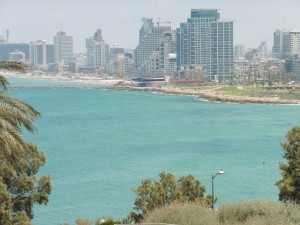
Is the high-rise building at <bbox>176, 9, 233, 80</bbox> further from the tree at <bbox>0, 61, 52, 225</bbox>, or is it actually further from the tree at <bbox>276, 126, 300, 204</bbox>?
the tree at <bbox>0, 61, 52, 225</bbox>

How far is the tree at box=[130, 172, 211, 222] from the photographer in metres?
13.0

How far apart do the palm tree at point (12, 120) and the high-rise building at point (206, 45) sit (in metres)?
114

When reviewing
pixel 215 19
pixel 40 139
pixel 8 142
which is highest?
pixel 215 19

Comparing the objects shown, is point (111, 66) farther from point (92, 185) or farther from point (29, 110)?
point (29, 110)

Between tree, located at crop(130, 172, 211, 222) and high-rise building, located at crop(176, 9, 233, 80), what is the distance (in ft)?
348

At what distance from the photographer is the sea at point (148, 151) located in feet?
71.8

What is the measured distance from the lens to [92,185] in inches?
956

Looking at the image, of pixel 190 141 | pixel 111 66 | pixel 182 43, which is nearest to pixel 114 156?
pixel 190 141

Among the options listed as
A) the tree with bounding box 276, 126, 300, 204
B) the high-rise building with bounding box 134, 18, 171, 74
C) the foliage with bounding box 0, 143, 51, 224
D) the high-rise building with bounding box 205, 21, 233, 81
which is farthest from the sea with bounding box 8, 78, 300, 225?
the high-rise building with bounding box 134, 18, 171, 74

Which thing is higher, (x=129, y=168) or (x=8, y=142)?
(x=8, y=142)

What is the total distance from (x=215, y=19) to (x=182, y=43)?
6853 mm

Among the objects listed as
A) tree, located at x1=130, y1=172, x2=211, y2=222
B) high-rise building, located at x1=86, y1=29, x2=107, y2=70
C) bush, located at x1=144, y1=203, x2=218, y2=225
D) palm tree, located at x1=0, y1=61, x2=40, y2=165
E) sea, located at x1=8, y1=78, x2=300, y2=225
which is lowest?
sea, located at x1=8, y1=78, x2=300, y2=225

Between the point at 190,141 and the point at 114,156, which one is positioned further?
the point at 190,141

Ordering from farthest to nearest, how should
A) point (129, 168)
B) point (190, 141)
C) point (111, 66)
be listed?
1. point (111, 66)
2. point (190, 141)
3. point (129, 168)
